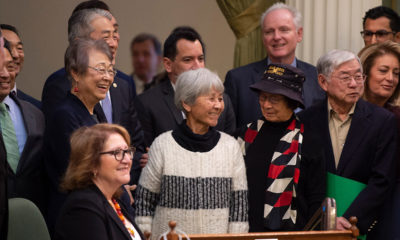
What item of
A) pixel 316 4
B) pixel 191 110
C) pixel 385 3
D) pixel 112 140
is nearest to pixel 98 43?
pixel 191 110

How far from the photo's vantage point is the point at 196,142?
3.50m

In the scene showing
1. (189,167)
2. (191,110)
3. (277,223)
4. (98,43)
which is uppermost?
(98,43)

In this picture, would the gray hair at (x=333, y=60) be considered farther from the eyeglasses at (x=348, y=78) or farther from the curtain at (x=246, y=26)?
the curtain at (x=246, y=26)

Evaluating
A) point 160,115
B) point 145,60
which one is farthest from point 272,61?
point 145,60

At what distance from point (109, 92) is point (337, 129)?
4.00 ft

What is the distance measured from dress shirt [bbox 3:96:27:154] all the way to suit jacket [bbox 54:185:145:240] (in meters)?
0.95

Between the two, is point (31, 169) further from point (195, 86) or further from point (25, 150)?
point (195, 86)

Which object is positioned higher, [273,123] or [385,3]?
[385,3]

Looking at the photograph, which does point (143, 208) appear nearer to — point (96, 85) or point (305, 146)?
point (96, 85)

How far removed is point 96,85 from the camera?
3.58 m

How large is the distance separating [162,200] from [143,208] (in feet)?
0.33

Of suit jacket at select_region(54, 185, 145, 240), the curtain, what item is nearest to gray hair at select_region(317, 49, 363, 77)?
suit jacket at select_region(54, 185, 145, 240)

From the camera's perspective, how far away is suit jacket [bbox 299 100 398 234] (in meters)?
3.80

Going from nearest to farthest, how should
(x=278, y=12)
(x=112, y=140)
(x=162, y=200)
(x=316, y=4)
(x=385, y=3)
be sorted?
(x=112, y=140) → (x=162, y=200) → (x=278, y=12) → (x=316, y=4) → (x=385, y=3)
